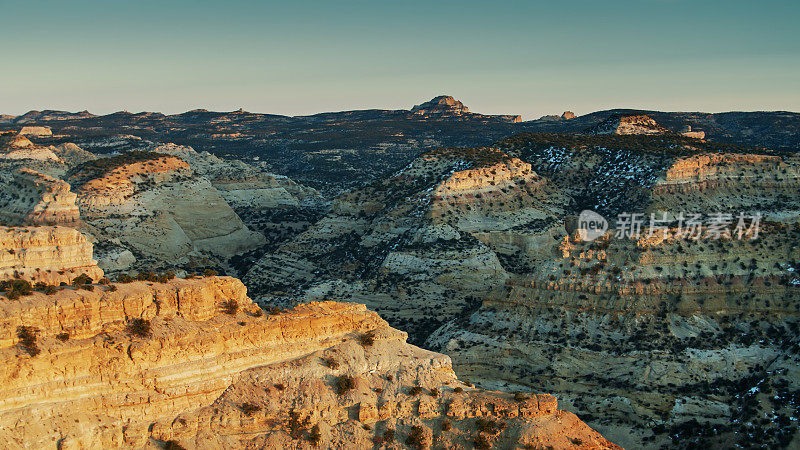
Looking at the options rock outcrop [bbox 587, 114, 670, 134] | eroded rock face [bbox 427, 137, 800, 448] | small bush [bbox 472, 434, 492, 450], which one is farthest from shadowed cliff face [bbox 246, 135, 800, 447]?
rock outcrop [bbox 587, 114, 670, 134]

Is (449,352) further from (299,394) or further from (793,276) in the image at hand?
(793,276)

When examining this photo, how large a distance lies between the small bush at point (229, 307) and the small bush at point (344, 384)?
5547 millimetres

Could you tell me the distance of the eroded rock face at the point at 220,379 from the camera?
25188mm

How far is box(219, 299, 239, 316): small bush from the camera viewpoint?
31047mm

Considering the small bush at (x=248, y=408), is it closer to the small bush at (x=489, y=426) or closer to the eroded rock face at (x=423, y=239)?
the small bush at (x=489, y=426)

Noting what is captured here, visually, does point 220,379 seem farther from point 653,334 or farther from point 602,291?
point 653,334

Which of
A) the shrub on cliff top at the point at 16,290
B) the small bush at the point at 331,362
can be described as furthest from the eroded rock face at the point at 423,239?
the shrub on cliff top at the point at 16,290

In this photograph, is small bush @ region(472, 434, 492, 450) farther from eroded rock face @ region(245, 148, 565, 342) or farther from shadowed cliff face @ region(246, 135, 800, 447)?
eroded rock face @ region(245, 148, 565, 342)

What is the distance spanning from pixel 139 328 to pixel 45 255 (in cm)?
2621

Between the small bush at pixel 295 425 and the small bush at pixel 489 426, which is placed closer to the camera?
the small bush at pixel 295 425

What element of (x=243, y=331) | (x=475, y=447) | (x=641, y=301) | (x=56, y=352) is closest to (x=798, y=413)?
(x=641, y=301)

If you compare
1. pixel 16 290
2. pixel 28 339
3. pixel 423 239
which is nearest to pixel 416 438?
pixel 28 339

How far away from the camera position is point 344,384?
31125 millimetres

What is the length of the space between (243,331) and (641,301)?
31499 millimetres
